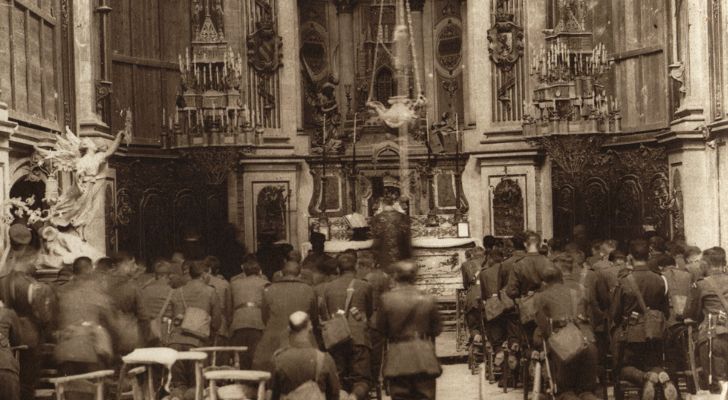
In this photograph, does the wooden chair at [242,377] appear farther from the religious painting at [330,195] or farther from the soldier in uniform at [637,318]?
the religious painting at [330,195]

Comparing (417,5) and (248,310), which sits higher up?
(417,5)

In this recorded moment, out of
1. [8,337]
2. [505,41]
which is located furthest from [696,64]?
[8,337]

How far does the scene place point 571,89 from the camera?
74.9 feet

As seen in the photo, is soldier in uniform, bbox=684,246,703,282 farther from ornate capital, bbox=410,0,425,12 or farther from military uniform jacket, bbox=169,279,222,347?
ornate capital, bbox=410,0,425,12

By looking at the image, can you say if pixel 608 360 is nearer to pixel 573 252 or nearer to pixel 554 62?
pixel 573 252

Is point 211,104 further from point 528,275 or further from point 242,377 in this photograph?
point 242,377

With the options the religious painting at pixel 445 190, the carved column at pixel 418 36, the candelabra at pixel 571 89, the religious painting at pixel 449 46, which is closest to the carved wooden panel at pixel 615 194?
the candelabra at pixel 571 89

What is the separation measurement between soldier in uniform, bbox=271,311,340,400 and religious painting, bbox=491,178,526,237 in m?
16.2

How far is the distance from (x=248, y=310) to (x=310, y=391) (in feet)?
13.8

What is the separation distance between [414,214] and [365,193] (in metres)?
1.41

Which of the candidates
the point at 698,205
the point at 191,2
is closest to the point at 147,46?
the point at 191,2

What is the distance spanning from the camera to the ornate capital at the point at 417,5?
2784 cm

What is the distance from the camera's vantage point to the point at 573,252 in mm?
14461

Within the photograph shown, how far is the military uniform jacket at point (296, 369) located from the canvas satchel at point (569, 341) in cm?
286
